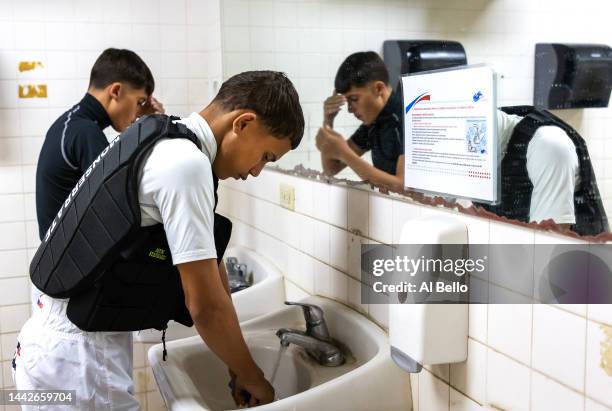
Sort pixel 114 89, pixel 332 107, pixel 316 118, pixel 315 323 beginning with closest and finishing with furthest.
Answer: pixel 315 323 → pixel 332 107 → pixel 316 118 → pixel 114 89

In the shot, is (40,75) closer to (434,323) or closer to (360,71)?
(360,71)

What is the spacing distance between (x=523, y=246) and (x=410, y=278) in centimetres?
26

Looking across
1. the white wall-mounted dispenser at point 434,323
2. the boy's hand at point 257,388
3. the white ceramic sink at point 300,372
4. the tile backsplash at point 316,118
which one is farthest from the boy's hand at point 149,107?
the white wall-mounted dispenser at point 434,323

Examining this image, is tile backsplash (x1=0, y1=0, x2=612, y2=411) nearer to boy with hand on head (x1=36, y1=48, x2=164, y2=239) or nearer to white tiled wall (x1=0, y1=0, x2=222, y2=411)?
white tiled wall (x1=0, y1=0, x2=222, y2=411)

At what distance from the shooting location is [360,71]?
1.73 metres

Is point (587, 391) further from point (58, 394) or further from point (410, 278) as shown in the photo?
point (58, 394)

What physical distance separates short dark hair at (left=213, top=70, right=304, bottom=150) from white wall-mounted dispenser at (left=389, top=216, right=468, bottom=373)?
1.20 feet

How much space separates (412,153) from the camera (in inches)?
54.2

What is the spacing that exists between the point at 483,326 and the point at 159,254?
688mm

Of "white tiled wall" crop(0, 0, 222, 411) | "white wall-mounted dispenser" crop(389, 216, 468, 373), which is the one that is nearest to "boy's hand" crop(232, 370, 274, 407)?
"white wall-mounted dispenser" crop(389, 216, 468, 373)

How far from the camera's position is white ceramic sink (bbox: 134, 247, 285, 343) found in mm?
2035

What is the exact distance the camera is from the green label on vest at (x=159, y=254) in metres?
1.30

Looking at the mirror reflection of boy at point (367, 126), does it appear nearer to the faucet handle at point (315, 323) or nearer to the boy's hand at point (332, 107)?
the boy's hand at point (332, 107)

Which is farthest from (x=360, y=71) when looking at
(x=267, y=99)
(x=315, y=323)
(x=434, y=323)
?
(x=434, y=323)
